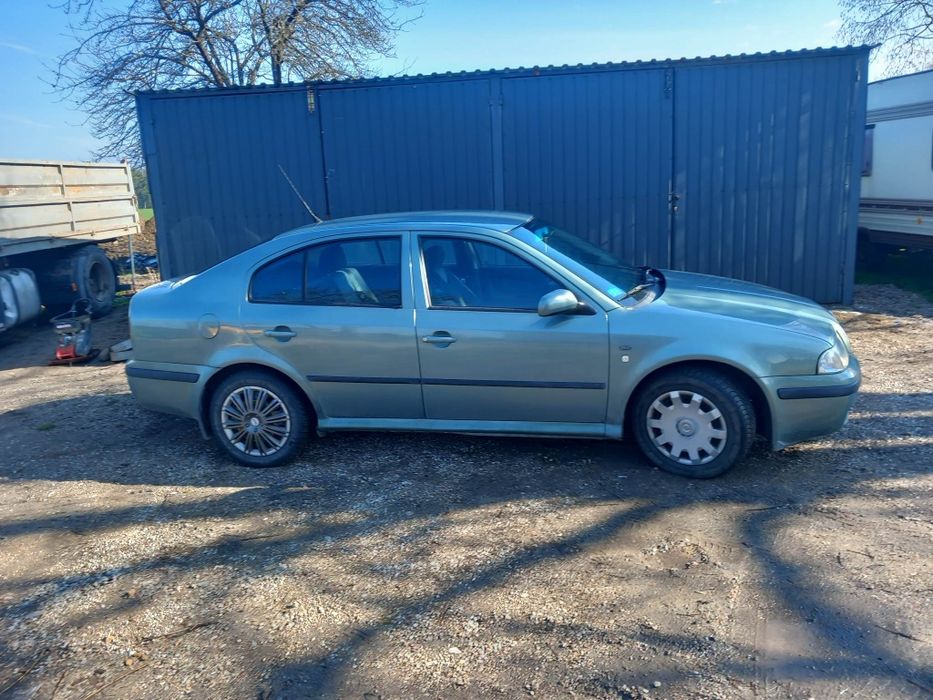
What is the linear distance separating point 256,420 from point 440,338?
1418 millimetres

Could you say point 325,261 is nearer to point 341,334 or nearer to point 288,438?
point 341,334

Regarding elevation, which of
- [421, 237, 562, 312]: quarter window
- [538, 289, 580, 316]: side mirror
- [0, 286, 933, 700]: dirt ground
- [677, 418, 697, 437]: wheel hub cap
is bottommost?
[0, 286, 933, 700]: dirt ground

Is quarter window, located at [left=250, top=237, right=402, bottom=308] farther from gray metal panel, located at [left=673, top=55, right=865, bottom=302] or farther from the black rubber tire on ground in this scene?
the black rubber tire on ground

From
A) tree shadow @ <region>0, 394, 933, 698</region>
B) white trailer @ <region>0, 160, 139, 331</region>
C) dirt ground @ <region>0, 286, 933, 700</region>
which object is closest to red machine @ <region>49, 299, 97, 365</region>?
white trailer @ <region>0, 160, 139, 331</region>

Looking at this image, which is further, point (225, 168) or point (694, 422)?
point (225, 168)

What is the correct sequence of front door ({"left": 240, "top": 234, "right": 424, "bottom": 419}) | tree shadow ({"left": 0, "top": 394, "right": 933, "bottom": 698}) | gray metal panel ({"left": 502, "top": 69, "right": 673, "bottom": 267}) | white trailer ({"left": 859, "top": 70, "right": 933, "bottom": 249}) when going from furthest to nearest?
white trailer ({"left": 859, "top": 70, "right": 933, "bottom": 249}) < gray metal panel ({"left": 502, "top": 69, "right": 673, "bottom": 267}) < front door ({"left": 240, "top": 234, "right": 424, "bottom": 419}) < tree shadow ({"left": 0, "top": 394, "right": 933, "bottom": 698})

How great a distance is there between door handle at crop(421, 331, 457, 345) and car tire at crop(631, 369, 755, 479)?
1.22 metres

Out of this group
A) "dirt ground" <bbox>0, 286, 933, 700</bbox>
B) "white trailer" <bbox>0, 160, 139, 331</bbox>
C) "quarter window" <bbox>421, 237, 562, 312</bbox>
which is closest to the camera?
"dirt ground" <bbox>0, 286, 933, 700</bbox>

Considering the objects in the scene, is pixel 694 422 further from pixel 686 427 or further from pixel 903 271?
pixel 903 271

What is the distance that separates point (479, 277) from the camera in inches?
199

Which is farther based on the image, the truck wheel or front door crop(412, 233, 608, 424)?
the truck wheel

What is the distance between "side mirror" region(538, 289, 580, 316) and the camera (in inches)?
185

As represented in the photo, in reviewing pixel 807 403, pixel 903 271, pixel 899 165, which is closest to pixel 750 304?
pixel 807 403

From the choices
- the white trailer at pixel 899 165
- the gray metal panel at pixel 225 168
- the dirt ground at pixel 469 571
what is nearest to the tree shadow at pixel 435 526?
the dirt ground at pixel 469 571
